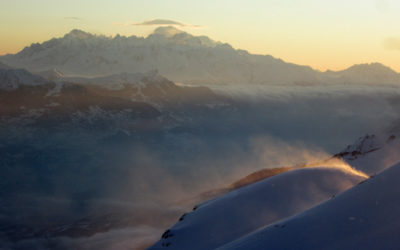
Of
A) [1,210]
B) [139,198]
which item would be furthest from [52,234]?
[139,198]

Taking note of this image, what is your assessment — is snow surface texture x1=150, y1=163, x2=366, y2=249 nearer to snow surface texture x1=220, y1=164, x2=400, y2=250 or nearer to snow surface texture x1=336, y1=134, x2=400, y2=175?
snow surface texture x1=336, y1=134, x2=400, y2=175

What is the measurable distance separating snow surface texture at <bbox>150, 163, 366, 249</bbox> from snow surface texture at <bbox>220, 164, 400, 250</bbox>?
17.4 ft

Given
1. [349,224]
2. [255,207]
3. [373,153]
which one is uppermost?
[373,153]

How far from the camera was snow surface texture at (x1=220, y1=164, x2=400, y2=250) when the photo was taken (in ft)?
48.3

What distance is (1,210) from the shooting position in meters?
97.9

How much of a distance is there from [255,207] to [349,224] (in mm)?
10343

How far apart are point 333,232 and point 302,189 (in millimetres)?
11777

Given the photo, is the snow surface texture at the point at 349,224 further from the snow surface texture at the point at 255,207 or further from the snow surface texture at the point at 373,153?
the snow surface texture at the point at 373,153

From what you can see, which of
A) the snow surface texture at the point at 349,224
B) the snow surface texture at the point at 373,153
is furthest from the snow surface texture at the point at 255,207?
the snow surface texture at the point at 349,224

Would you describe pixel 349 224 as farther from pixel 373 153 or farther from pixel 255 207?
pixel 373 153

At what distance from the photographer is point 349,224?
16.1m

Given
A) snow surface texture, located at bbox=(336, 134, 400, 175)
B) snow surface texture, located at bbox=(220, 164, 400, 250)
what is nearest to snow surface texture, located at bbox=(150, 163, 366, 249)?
snow surface texture, located at bbox=(336, 134, 400, 175)

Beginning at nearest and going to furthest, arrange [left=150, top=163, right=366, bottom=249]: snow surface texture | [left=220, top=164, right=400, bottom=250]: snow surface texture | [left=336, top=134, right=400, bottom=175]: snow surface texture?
[left=220, top=164, right=400, bottom=250]: snow surface texture < [left=150, top=163, right=366, bottom=249]: snow surface texture < [left=336, top=134, right=400, bottom=175]: snow surface texture

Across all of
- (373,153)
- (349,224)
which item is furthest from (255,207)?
(373,153)
